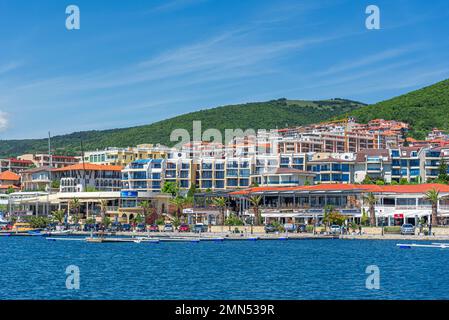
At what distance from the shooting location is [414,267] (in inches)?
2109

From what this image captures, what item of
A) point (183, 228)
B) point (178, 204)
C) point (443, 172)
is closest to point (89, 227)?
point (178, 204)

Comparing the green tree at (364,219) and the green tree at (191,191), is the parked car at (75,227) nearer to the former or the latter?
the green tree at (191,191)

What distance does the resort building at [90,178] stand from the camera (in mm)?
149375

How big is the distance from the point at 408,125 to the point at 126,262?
141768mm

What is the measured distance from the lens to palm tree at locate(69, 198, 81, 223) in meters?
123

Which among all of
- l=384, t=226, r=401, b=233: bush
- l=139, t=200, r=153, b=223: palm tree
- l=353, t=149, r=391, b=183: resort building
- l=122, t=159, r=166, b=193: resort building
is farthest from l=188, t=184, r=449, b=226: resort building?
l=122, t=159, r=166, b=193: resort building

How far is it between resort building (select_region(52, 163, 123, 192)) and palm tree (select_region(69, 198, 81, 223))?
1696 cm

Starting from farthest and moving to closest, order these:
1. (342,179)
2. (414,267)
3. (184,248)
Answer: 1. (342,179)
2. (184,248)
3. (414,267)

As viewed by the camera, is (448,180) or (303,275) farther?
(448,180)

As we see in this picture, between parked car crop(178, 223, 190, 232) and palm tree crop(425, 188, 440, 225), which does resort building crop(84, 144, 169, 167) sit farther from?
palm tree crop(425, 188, 440, 225)

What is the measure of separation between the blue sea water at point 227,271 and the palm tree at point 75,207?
41835 millimetres

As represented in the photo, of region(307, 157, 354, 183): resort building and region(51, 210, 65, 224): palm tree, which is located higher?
region(307, 157, 354, 183): resort building

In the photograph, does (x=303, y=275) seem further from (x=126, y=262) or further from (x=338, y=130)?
(x=338, y=130)
